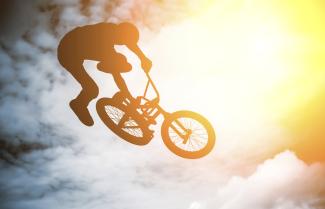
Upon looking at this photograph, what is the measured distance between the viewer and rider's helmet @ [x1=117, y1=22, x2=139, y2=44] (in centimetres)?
791

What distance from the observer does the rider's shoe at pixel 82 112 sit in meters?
8.48

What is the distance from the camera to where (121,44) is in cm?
801

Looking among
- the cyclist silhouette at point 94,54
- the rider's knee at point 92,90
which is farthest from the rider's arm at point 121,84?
the rider's knee at point 92,90

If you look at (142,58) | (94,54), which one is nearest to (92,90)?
(94,54)

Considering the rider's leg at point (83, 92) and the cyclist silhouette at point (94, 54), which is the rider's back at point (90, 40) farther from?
the rider's leg at point (83, 92)

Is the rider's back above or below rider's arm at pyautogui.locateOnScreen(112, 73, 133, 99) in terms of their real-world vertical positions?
above

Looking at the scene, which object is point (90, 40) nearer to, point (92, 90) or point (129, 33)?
point (129, 33)

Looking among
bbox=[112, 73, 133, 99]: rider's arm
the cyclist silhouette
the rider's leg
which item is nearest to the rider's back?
the cyclist silhouette

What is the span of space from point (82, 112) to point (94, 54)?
55.6 inches

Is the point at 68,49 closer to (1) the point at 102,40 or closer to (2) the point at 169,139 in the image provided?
(1) the point at 102,40

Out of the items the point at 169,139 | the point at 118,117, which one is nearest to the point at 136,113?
the point at 118,117

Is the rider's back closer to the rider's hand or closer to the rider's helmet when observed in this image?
the rider's helmet

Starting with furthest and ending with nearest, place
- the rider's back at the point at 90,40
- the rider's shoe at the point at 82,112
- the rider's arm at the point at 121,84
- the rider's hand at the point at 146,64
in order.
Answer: the rider's shoe at the point at 82,112 < the rider's arm at the point at 121,84 < the rider's back at the point at 90,40 < the rider's hand at the point at 146,64

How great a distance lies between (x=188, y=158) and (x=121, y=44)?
10.7 feet
